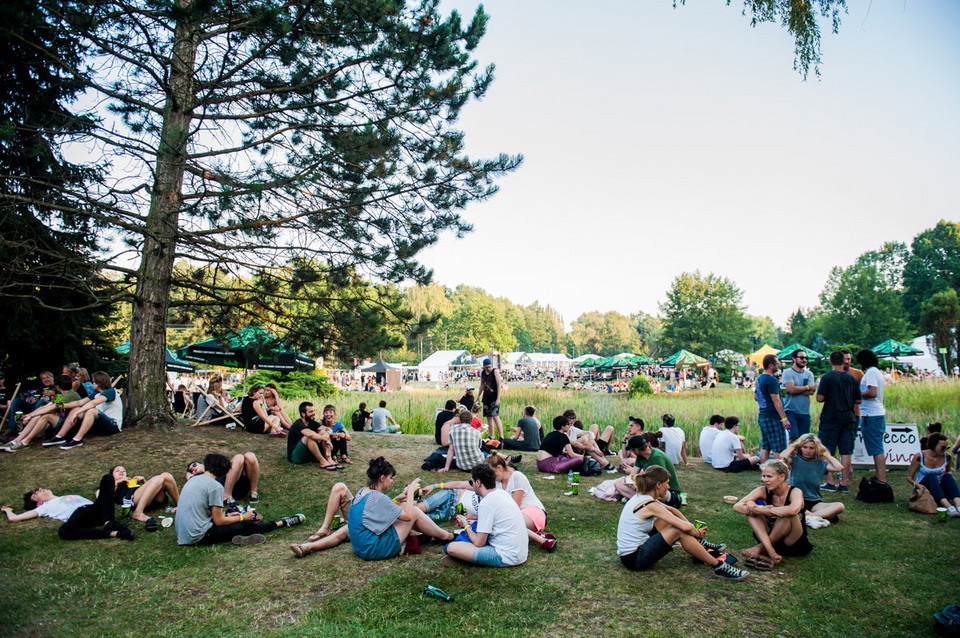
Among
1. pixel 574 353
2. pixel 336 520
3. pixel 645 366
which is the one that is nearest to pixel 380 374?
pixel 645 366

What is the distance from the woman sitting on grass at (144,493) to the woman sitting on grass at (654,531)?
4.92 metres

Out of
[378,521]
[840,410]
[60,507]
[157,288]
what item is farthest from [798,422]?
[157,288]

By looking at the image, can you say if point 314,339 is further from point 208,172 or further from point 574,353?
point 574,353

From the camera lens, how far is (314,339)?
9625mm

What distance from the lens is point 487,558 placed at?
4719 mm

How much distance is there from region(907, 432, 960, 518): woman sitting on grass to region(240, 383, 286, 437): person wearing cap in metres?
9.44

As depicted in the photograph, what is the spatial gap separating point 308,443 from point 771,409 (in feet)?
23.1

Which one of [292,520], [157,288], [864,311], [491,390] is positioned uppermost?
[864,311]

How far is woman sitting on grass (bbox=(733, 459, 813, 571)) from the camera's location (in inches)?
184

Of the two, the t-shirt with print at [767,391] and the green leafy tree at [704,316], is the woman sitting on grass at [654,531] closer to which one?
the t-shirt with print at [767,391]

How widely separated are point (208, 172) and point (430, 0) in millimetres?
4353

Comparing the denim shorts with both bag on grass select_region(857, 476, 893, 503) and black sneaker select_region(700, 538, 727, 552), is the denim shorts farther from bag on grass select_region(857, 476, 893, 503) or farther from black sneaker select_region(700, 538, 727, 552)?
bag on grass select_region(857, 476, 893, 503)

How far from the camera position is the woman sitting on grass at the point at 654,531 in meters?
4.52

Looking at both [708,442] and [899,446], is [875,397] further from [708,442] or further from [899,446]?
[708,442]
